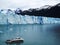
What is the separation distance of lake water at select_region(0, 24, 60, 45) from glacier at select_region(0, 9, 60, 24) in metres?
0.07

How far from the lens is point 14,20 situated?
2.32 m

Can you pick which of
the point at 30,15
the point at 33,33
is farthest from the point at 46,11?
the point at 33,33

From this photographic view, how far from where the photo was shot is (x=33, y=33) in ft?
7.95

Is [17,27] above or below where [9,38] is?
above

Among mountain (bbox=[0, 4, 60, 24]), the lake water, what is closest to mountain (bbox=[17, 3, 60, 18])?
mountain (bbox=[0, 4, 60, 24])

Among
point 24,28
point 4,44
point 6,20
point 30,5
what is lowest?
point 4,44

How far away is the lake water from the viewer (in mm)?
2273

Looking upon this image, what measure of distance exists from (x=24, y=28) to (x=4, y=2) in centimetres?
54

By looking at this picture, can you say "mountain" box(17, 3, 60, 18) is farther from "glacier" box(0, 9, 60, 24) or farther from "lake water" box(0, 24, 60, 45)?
"lake water" box(0, 24, 60, 45)

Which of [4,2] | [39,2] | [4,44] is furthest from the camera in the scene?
[39,2]

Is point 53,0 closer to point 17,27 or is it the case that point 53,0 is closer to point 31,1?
point 31,1

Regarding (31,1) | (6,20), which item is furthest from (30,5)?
(6,20)

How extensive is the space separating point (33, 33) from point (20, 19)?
12.9 inches

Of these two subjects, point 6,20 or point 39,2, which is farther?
point 39,2
